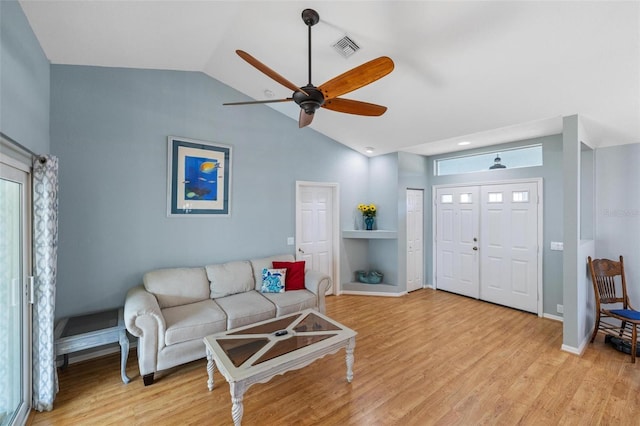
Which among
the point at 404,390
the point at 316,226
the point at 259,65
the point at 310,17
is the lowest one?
the point at 404,390

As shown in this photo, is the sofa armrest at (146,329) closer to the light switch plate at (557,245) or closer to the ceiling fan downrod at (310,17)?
the ceiling fan downrod at (310,17)

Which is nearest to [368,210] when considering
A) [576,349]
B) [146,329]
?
[576,349]

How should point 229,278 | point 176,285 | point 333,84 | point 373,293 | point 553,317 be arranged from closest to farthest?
point 333,84 < point 176,285 < point 229,278 < point 553,317 < point 373,293

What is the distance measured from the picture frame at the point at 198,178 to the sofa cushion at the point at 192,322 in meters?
1.16

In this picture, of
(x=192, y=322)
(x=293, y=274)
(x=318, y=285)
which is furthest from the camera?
(x=293, y=274)

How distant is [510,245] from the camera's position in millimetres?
4074

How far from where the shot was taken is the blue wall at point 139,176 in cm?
266

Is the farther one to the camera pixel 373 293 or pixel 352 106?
pixel 373 293

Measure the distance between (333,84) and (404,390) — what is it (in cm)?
247

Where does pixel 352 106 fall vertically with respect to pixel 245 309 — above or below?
above

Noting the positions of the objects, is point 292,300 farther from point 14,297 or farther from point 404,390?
point 14,297

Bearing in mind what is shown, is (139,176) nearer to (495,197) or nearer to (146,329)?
(146,329)

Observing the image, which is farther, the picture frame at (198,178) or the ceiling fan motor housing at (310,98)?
the picture frame at (198,178)

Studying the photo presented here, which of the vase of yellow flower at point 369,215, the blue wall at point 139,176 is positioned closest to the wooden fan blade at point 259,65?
the blue wall at point 139,176
